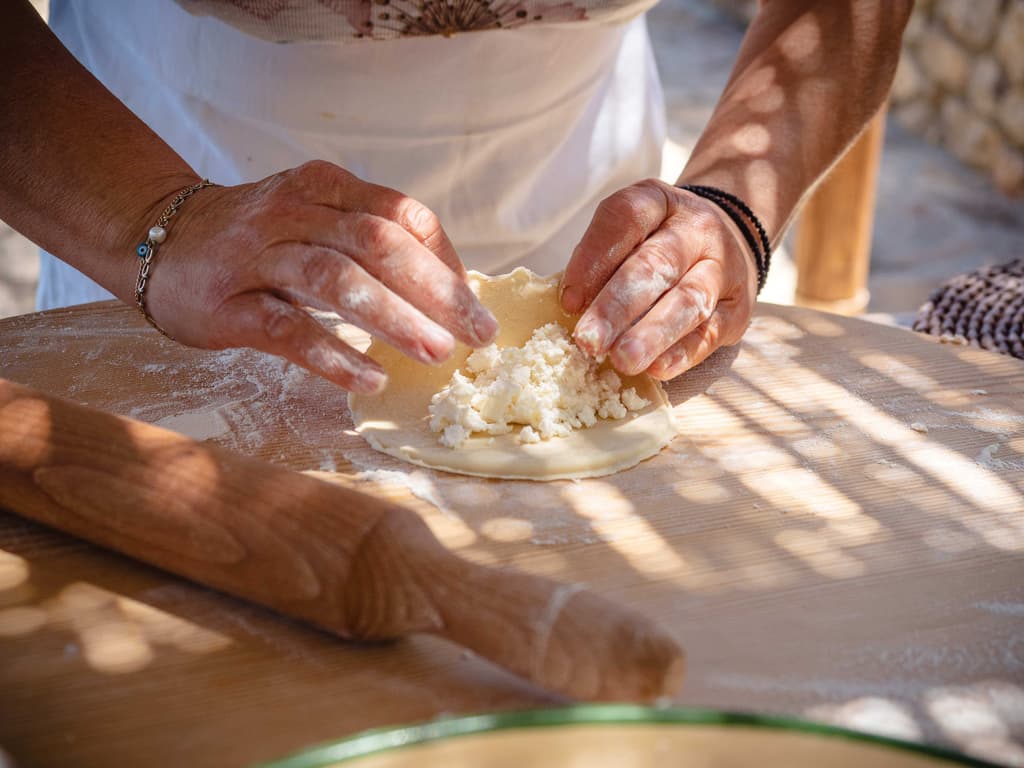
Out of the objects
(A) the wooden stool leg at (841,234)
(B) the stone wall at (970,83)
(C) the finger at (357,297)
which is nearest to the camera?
(C) the finger at (357,297)

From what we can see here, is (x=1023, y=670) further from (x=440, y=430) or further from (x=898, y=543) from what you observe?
(x=440, y=430)

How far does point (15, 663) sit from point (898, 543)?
927 millimetres

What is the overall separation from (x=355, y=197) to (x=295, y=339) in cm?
21

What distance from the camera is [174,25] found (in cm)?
171

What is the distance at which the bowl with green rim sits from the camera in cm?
67

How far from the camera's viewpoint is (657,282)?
54.0 inches

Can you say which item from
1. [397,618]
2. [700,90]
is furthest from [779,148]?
[700,90]

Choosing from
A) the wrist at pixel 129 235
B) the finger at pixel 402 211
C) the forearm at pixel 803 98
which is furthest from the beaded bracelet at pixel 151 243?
the forearm at pixel 803 98

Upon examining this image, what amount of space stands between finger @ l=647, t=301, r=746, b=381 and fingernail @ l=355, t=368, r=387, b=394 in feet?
1.32

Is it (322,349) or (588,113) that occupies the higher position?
(588,113)

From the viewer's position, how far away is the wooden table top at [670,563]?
879mm

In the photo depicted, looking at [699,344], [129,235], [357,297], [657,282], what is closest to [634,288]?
[657,282]

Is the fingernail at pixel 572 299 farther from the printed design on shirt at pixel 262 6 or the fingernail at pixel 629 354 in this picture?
the printed design on shirt at pixel 262 6

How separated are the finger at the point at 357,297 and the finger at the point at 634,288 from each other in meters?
0.21
